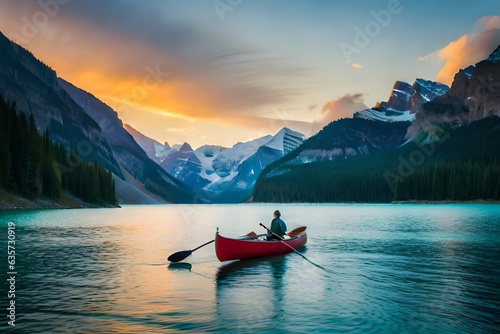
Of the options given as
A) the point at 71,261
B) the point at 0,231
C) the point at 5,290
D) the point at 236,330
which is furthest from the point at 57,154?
the point at 236,330

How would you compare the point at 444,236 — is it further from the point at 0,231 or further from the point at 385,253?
the point at 0,231

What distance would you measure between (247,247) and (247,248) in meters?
0.11

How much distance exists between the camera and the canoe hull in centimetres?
3281

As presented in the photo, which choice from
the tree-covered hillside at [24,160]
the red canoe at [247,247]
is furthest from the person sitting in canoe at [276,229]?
the tree-covered hillside at [24,160]

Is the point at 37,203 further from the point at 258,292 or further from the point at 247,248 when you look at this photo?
the point at 258,292

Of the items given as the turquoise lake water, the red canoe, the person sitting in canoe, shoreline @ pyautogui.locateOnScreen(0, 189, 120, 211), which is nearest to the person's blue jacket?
the person sitting in canoe

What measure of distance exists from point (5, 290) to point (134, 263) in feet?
41.0

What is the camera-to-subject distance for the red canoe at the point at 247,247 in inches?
1292

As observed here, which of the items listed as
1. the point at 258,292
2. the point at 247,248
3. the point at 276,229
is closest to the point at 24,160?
the point at 276,229

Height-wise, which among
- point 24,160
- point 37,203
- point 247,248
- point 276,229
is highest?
point 24,160

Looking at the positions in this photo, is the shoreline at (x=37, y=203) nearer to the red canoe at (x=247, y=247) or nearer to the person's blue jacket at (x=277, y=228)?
the person's blue jacket at (x=277, y=228)

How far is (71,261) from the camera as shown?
115ft

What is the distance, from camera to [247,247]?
34.6 meters

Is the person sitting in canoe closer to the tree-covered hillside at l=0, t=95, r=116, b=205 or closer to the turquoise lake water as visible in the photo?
the turquoise lake water
